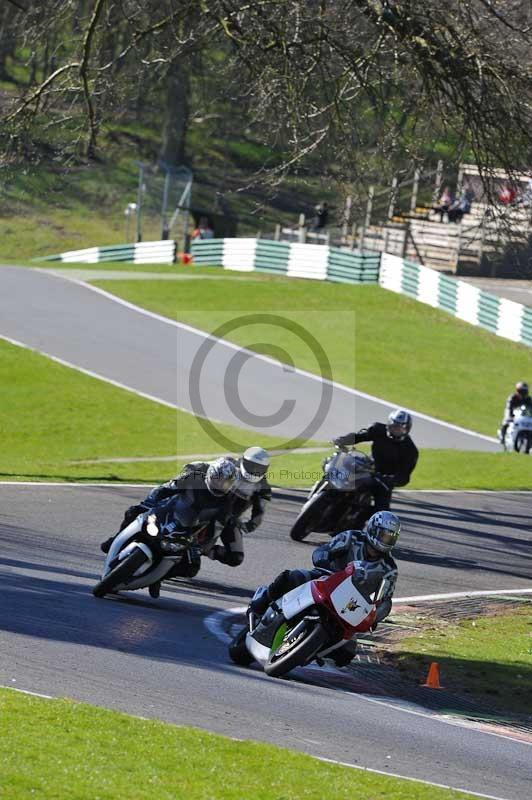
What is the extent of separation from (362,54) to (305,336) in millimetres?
19822

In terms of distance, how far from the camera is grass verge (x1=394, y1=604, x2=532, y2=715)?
11203mm

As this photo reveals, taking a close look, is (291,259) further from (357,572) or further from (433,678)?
(357,572)

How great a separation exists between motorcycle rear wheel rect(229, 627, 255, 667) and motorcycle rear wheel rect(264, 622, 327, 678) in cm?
31

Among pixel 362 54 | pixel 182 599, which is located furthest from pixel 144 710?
pixel 362 54

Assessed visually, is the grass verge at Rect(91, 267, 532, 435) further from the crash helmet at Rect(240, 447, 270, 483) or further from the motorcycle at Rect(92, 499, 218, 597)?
the motorcycle at Rect(92, 499, 218, 597)

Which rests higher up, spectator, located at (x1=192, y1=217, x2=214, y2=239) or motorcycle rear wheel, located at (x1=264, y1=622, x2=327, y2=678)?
spectator, located at (x1=192, y1=217, x2=214, y2=239)

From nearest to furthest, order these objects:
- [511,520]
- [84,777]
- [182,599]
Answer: [84,777]
[182,599]
[511,520]

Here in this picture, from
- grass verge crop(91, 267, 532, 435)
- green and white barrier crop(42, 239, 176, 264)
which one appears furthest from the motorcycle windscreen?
green and white barrier crop(42, 239, 176, 264)

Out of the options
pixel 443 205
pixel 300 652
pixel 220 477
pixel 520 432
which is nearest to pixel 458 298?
pixel 443 205

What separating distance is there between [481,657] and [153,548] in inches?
132

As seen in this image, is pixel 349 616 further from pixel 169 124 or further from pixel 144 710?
pixel 169 124

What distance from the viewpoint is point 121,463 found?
2211 centimetres

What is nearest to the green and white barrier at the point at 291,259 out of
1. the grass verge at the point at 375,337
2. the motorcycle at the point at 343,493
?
the grass verge at the point at 375,337

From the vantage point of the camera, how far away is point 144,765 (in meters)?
7.29
